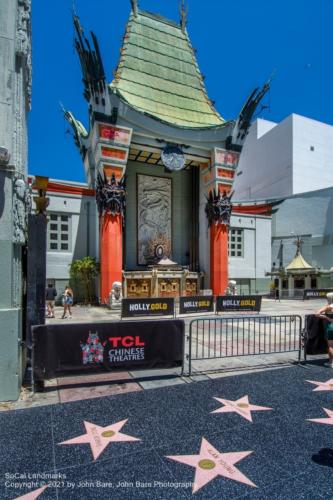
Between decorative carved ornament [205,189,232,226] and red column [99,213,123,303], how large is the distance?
8.87 metres

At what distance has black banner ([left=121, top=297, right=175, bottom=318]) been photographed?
15.1 meters

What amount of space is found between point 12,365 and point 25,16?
724 cm

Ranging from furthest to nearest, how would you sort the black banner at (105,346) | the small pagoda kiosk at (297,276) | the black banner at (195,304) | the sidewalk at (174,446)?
the small pagoda kiosk at (297,276) → the black banner at (195,304) → the black banner at (105,346) → the sidewalk at (174,446)

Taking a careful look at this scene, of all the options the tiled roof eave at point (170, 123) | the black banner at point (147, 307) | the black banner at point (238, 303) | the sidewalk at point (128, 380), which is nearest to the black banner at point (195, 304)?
the black banner at point (238, 303)

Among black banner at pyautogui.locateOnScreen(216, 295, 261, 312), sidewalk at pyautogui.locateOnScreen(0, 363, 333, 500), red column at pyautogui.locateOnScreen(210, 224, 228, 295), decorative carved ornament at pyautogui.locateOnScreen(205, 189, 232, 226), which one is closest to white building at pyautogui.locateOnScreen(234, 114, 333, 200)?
decorative carved ornament at pyautogui.locateOnScreen(205, 189, 232, 226)

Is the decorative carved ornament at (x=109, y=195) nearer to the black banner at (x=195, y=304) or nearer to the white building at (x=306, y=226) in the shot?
the black banner at (x=195, y=304)

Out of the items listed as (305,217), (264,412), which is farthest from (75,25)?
(305,217)

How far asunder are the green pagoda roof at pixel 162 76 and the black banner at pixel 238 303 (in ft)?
52.5

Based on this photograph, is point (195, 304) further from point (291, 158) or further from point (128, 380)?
point (291, 158)

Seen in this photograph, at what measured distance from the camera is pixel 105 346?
20.3 ft

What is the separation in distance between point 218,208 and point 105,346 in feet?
72.9

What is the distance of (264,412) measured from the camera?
4.94m

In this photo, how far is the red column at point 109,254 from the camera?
22.8 m

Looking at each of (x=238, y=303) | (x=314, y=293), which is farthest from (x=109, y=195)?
(x=314, y=293)
